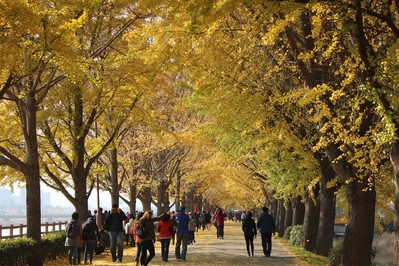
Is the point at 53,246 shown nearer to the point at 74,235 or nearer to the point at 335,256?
the point at 74,235

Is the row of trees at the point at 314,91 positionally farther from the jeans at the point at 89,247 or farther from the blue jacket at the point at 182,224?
the jeans at the point at 89,247

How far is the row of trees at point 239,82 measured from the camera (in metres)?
8.39

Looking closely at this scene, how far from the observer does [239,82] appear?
14.6 metres

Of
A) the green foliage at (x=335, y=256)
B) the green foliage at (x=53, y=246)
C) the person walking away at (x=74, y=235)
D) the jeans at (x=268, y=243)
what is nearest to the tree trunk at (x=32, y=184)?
the person walking away at (x=74, y=235)

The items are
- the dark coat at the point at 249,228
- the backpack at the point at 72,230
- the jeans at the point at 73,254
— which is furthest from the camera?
the dark coat at the point at 249,228

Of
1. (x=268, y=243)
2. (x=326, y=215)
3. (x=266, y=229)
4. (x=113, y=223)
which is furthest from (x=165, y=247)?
(x=326, y=215)

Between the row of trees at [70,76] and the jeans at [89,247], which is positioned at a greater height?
the row of trees at [70,76]

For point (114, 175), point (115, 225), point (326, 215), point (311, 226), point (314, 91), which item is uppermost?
point (314, 91)

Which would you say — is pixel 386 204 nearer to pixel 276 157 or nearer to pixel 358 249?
pixel 276 157

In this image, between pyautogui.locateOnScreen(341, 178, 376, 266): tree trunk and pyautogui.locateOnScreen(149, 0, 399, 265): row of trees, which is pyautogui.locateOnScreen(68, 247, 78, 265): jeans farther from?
pyautogui.locateOnScreen(341, 178, 376, 266): tree trunk

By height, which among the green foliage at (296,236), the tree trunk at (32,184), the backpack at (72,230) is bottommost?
the green foliage at (296,236)

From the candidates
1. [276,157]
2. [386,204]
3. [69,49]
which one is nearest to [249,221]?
[276,157]

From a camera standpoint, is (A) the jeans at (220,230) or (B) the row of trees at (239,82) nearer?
(B) the row of trees at (239,82)

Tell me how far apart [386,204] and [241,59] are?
13653mm
